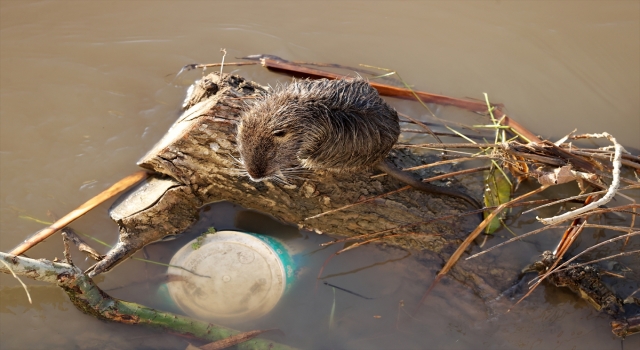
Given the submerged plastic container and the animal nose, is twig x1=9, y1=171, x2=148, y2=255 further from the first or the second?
the animal nose

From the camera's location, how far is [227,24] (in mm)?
4734

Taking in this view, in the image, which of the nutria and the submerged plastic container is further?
the submerged plastic container

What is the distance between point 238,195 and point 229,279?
66 cm

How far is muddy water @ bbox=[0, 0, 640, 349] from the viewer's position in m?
3.47

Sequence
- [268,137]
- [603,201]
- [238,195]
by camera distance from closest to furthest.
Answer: [603,201] < [268,137] < [238,195]

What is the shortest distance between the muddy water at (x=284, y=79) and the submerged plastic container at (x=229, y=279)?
151 mm

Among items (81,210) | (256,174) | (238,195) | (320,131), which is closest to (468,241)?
(320,131)

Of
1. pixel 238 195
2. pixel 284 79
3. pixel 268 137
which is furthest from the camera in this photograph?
pixel 284 79

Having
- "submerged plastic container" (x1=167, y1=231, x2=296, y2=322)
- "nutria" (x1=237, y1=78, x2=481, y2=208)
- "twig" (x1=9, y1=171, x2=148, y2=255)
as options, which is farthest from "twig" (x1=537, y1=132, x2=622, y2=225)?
"twig" (x1=9, y1=171, x2=148, y2=255)

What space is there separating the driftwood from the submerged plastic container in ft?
1.10

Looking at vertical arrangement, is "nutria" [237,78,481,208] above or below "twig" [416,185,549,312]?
above

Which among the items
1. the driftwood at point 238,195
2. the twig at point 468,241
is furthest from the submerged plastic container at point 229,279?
the twig at point 468,241

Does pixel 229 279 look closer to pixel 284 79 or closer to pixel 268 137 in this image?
pixel 268 137

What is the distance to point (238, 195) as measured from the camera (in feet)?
11.7
